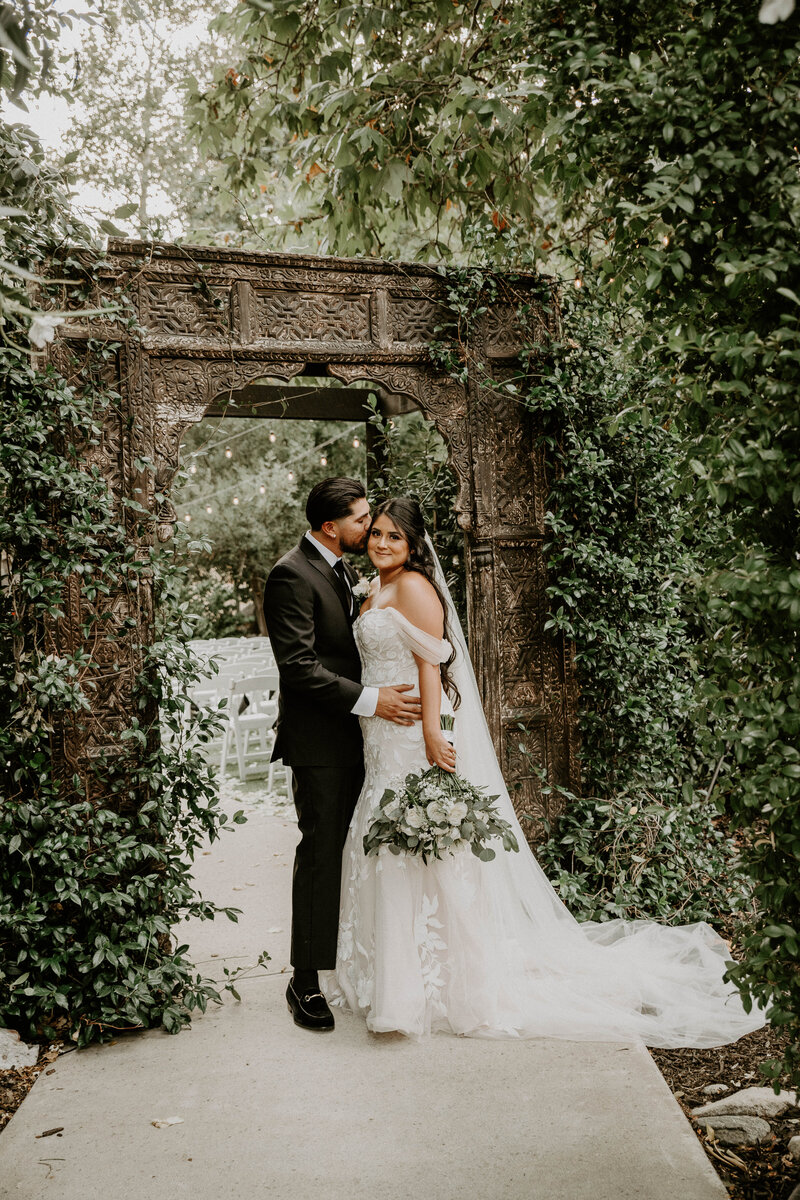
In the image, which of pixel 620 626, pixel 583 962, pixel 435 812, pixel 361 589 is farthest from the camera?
pixel 620 626

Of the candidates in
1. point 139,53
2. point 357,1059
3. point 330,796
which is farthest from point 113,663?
point 139,53

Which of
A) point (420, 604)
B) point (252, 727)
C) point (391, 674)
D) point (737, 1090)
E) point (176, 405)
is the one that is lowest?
point (737, 1090)

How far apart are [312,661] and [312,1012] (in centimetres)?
150

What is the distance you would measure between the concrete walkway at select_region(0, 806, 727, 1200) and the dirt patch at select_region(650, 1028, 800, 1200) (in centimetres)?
15

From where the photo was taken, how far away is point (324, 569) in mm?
4109

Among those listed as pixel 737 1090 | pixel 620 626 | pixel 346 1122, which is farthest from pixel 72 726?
pixel 737 1090

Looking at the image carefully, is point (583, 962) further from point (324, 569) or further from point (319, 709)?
point (324, 569)

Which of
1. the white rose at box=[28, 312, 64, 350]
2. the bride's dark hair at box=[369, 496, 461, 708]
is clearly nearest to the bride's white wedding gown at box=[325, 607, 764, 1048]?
the bride's dark hair at box=[369, 496, 461, 708]

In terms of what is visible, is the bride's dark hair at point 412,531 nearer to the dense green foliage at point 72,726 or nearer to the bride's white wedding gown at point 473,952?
the bride's white wedding gown at point 473,952

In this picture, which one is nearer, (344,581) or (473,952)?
(473,952)

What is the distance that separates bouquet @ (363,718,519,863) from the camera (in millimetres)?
3727

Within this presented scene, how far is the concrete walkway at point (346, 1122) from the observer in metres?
2.76

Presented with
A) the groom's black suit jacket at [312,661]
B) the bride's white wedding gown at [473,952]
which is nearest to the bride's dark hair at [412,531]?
the bride's white wedding gown at [473,952]

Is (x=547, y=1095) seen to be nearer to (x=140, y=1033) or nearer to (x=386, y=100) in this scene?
(x=140, y=1033)
